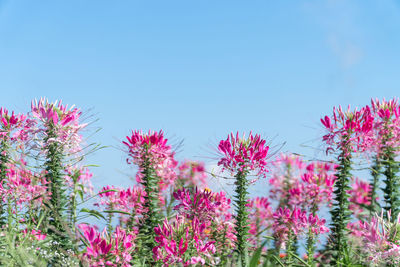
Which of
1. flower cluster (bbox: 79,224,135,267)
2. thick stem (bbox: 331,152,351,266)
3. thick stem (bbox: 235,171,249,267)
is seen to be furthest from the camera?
thick stem (bbox: 331,152,351,266)

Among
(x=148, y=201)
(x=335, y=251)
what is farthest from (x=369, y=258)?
(x=148, y=201)

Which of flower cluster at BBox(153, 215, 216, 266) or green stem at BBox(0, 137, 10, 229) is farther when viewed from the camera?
green stem at BBox(0, 137, 10, 229)

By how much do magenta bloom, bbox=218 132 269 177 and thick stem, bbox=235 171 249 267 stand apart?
3.8 inches

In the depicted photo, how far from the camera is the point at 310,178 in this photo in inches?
295

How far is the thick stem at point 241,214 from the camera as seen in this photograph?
444 cm

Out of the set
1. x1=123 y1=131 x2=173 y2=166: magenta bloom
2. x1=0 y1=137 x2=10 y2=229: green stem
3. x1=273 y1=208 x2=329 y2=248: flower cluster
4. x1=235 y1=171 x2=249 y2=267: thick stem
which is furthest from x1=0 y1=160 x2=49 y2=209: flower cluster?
x1=273 y1=208 x2=329 y2=248: flower cluster

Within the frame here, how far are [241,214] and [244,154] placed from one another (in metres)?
0.62

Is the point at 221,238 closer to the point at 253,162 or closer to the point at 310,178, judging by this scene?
the point at 253,162

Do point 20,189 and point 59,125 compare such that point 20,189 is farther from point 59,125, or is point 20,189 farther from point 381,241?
point 381,241

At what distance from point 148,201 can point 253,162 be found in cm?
150

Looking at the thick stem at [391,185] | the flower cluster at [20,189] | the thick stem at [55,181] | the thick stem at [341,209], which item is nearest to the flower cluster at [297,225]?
the thick stem at [341,209]

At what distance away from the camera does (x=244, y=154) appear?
14.6 ft

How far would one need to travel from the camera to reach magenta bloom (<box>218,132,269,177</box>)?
4.45m

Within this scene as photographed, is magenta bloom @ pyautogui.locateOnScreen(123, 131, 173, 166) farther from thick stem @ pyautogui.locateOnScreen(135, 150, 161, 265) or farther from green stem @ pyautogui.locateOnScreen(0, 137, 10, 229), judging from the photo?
green stem @ pyautogui.locateOnScreen(0, 137, 10, 229)
